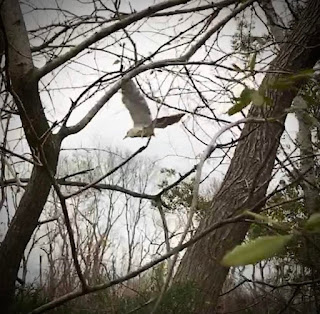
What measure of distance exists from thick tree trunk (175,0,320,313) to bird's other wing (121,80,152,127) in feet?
1.90

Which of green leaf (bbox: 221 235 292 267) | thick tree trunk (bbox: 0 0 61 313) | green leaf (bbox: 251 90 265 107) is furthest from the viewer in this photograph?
thick tree trunk (bbox: 0 0 61 313)

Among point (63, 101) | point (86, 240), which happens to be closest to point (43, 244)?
point (86, 240)

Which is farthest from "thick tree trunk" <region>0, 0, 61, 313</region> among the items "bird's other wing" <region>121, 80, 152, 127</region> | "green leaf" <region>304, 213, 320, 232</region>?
"green leaf" <region>304, 213, 320, 232</region>

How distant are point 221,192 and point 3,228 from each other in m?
1.94

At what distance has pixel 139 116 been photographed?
2.88 feet

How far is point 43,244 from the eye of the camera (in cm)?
349

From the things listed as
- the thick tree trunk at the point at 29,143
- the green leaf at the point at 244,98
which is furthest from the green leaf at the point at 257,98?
the thick tree trunk at the point at 29,143

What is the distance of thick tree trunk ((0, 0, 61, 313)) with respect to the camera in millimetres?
1244

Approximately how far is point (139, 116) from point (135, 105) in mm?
58

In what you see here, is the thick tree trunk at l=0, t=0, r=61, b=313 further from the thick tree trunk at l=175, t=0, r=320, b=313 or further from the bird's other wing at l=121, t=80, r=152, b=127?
the thick tree trunk at l=175, t=0, r=320, b=313

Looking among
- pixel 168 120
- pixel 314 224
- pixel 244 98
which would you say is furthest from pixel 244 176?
pixel 314 224

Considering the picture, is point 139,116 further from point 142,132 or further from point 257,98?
point 257,98

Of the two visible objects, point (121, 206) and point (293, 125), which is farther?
point (121, 206)

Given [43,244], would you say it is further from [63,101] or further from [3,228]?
[63,101]
